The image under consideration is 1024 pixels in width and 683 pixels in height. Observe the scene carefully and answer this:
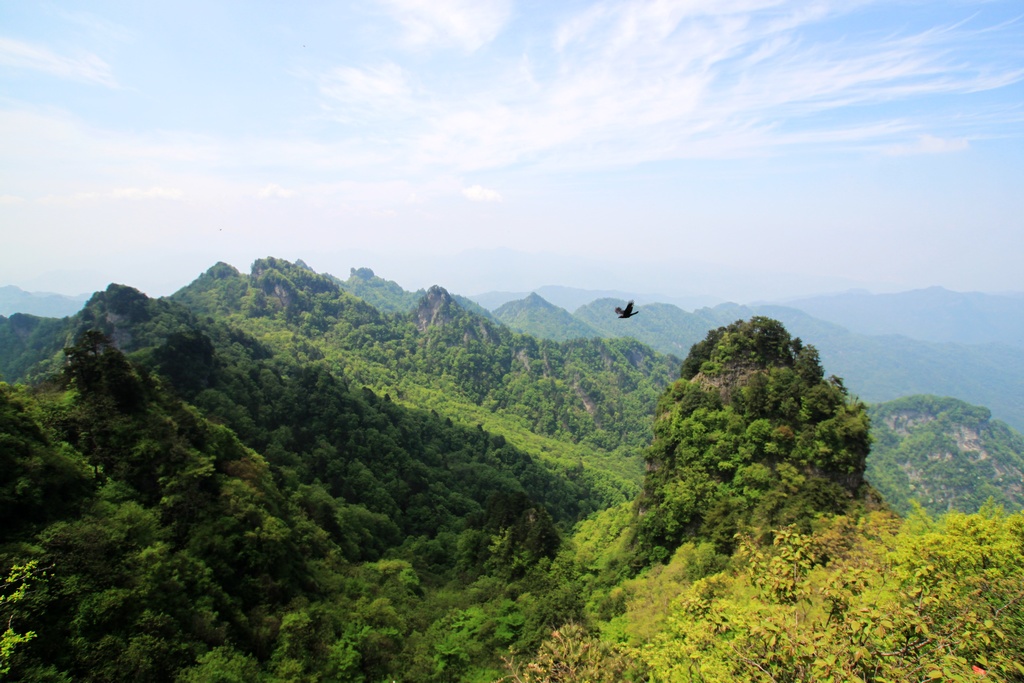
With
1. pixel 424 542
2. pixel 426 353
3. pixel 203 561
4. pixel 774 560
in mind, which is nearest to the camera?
pixel 774 560

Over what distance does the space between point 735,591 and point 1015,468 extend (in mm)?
198602

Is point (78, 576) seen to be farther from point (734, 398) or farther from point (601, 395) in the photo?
point (601, 395)

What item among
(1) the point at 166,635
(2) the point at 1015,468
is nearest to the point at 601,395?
(2) the point at 1015,468

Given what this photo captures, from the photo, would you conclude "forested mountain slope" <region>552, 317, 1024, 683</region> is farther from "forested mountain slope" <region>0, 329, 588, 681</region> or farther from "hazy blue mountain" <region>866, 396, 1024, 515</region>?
"hazy blue mountain" <region>866, 396, 1024, 515</region>

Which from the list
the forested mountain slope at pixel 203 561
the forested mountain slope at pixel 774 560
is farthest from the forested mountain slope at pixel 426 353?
the forested mountain slope at pixel 774 560

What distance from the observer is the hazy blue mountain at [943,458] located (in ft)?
459

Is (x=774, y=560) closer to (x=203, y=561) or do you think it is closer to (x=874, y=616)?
(x=874, y=616)

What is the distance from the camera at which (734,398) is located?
42281mm

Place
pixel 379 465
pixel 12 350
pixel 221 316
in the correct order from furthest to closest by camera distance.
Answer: pixel 221 316 < pixel 12 350 < pixel 379 465

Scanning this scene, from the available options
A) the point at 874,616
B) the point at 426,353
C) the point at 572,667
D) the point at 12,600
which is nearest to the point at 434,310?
the point at 426,353

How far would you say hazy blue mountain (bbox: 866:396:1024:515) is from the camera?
140 m

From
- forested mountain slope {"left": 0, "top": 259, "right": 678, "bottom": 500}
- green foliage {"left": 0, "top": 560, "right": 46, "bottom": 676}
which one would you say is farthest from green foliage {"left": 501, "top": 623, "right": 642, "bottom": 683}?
forested mountain slope {"left": 0, "top": 259, "right": 678, "bottom": 500}

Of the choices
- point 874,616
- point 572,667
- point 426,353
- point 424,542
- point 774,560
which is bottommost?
point 424,542

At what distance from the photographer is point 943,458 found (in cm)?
15562
